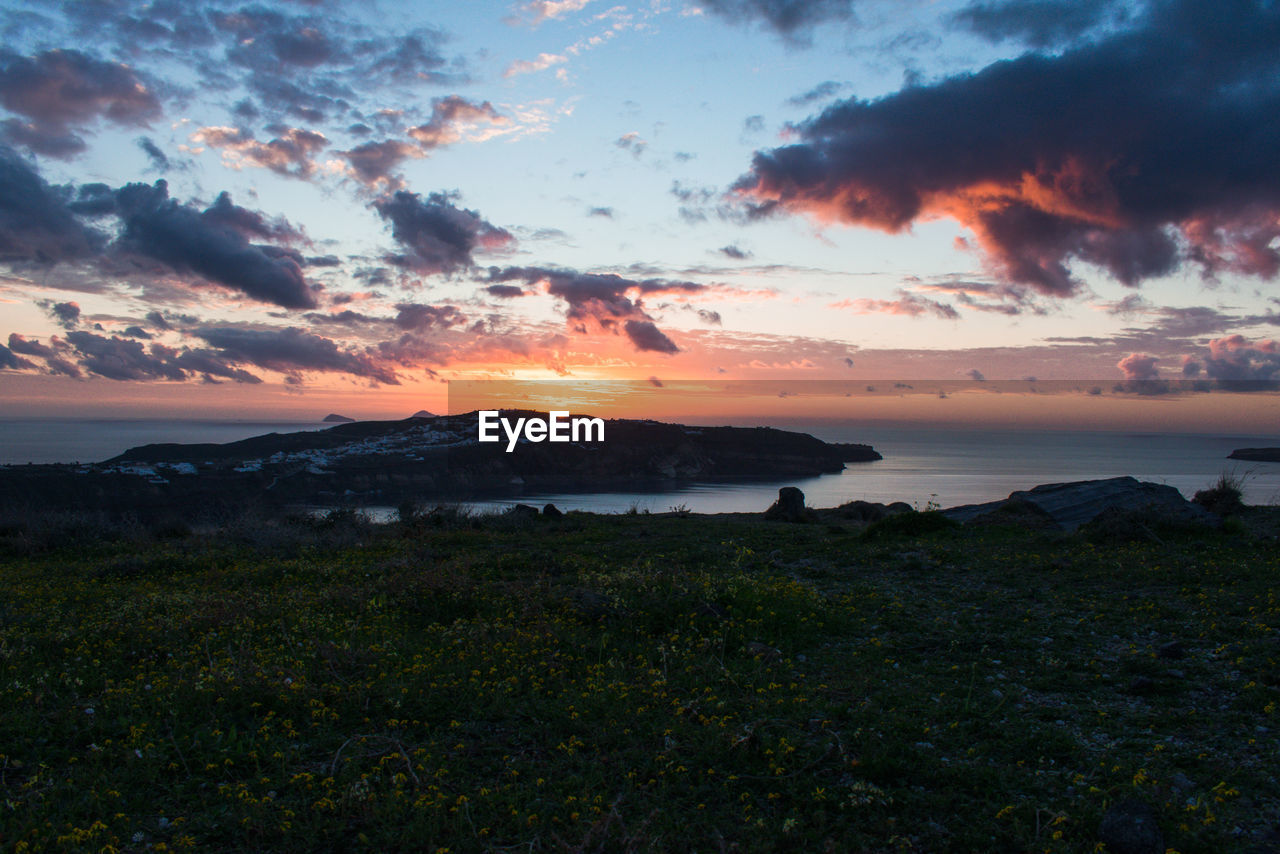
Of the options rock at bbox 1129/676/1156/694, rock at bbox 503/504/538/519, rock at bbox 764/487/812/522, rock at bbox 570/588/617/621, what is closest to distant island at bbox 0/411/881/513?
rock at bbox 503/504/538/519

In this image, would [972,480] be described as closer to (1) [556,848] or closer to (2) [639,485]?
(2) [639,485]

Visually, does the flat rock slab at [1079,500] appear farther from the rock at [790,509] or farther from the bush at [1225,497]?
the rock at [790,509]

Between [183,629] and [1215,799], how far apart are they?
8.40 m

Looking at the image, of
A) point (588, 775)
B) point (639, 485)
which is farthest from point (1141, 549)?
point (639, 485)

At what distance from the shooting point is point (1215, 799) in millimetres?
3574

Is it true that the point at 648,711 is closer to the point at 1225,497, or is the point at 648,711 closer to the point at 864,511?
the point at 1225,497

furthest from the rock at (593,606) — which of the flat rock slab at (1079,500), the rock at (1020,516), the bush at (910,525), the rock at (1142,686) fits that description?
the flat rock slab at (1079,500)

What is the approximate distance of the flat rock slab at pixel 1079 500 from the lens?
14125 millimetres

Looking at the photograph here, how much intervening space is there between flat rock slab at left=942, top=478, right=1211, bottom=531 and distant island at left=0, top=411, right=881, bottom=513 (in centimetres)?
2342

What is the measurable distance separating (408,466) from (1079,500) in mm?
44844

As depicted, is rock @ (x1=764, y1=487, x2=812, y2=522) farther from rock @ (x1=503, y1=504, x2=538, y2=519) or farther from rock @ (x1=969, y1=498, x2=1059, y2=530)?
rock @ (x1=503, y1=504, x2=538, y2=519)

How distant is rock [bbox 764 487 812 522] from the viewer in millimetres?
19266

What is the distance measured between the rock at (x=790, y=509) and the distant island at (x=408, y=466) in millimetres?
17577

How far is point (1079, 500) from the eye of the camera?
49.8 ft
